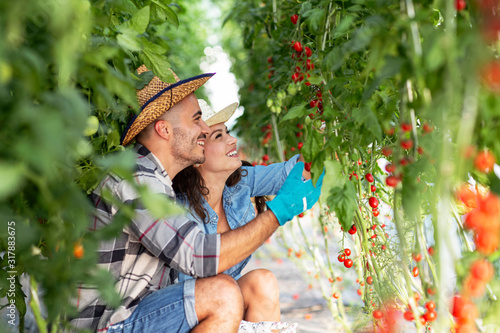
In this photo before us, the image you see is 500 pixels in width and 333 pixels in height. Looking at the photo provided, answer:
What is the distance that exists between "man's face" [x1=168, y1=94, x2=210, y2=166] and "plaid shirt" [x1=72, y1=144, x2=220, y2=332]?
17cm

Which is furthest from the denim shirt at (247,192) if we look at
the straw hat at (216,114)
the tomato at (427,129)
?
the tomato at (427,129)

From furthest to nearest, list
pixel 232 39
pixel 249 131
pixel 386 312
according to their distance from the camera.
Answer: pixel 232 39, pixel 249 131, pixel 386 312

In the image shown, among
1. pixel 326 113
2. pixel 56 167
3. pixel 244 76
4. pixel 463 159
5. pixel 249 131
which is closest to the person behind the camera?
pixel 463 159

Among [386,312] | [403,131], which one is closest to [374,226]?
[386,312]

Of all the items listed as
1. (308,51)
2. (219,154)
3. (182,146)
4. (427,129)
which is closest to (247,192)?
(219,154)

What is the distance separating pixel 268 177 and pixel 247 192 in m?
0.13

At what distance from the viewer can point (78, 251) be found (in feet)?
2.76

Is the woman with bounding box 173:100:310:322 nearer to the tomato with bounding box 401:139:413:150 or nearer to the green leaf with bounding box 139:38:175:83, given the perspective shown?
the green leaf with bounding box 139:38:175:83

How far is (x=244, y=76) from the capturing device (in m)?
3.86

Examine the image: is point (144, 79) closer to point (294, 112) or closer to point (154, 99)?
point (154, 99)

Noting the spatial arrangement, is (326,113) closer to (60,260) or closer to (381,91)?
(381,91)

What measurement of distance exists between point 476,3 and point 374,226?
97 centimetres

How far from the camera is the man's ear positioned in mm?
1821

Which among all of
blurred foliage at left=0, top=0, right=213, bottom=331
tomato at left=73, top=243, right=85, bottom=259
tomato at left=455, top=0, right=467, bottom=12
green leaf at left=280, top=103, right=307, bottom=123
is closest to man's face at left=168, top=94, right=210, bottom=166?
green leaf at left=280, top=103, right=307, bottom=123
